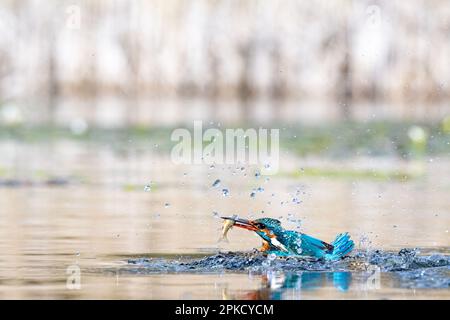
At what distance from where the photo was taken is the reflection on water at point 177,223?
378 inches

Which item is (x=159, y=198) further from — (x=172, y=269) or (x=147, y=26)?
(x=147, y=26)

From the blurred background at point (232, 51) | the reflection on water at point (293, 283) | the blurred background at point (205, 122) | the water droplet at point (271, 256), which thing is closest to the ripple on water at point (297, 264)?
the water droplet at point (271, 256)

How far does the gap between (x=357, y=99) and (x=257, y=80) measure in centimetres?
275

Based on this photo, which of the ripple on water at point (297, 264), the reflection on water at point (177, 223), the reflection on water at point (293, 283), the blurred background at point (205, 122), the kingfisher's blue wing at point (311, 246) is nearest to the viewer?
the reflection on water at point (293, 283)

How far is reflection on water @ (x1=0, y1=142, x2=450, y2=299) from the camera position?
31.5 ft

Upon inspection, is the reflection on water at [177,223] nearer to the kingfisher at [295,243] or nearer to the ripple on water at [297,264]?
the ripple on water at [297,264]

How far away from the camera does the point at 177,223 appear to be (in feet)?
45.0

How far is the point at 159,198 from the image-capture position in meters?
16.2

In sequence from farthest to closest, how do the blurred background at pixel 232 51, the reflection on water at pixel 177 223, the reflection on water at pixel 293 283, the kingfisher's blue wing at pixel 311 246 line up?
the blurred background at pixel 232 51
the kingfisher's blue wing at pixel 311 246
the reflection on water at pixel 177 223
the reflection on water at pixel 293 283

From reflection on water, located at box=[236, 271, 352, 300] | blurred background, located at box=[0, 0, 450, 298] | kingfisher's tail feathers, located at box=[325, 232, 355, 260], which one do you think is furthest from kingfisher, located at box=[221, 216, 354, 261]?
blurred background, located at box=[0, 0, 450, 298]

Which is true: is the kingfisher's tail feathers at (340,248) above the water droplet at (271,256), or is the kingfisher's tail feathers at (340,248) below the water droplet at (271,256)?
above

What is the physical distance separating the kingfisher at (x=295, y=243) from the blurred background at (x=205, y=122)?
2.58 ft

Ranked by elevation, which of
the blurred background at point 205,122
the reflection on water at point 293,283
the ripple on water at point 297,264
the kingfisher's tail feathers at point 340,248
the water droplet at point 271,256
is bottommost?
the reflection on water at point 293,283

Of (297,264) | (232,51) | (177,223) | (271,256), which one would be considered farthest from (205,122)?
(297,264)
